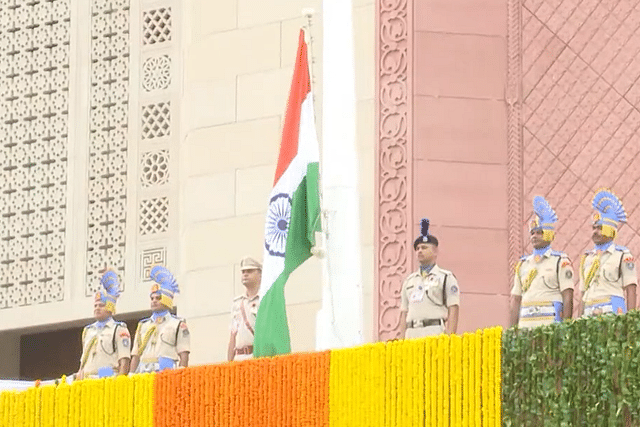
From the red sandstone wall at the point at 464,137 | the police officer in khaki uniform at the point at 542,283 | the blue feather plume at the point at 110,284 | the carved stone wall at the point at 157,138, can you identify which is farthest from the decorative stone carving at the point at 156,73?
the police officer in khaki uniform at the point at 542,283

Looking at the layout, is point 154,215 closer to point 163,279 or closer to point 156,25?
point 156,25

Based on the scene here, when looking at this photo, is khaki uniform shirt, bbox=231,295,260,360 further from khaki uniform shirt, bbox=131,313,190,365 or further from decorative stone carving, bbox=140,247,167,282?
decorative stone carving, bbox=140,247,167,282

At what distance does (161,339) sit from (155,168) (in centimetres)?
507

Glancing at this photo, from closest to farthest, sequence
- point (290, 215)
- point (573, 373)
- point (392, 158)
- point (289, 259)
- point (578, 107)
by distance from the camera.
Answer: point (573, 373) < point (289, 259) < point (290, 215) < point (578, 107) < point (392, 158)

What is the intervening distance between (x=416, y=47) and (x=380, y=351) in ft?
19.1

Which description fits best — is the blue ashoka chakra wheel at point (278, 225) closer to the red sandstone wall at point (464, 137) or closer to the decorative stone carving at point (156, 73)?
the red sandstone wall at point (464, 137)

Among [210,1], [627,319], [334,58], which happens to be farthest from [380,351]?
[210,1]

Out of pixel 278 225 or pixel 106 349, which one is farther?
pixel 106 349

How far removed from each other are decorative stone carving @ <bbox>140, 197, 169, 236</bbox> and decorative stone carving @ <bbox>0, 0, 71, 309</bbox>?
0.91 m

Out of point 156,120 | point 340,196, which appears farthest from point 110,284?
point 156,120

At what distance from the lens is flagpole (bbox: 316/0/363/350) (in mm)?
13203

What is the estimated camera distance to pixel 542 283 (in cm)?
1296

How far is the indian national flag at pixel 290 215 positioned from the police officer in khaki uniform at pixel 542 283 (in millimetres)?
1380

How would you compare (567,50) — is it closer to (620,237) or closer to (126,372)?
(620,237)
